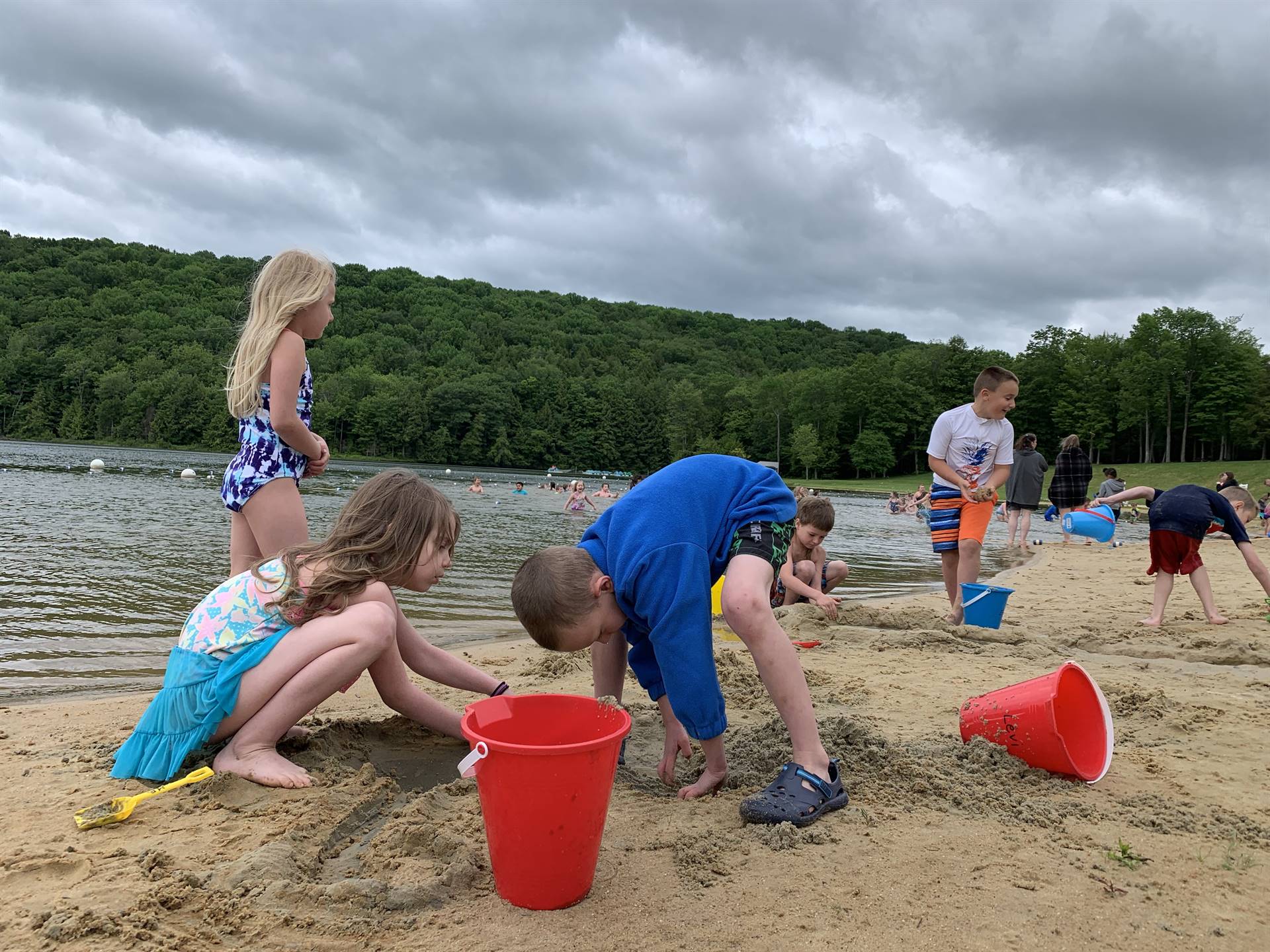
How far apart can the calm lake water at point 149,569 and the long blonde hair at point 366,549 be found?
2.25 metres

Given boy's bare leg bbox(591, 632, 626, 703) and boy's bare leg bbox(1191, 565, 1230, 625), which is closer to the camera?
boy's bare leg bbox(591, 632, 626, 703)

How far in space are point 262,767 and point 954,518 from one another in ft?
16.8

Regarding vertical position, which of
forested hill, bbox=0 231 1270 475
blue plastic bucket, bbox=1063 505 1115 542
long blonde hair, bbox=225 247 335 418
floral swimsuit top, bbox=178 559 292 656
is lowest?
blue plastic bucket, bbox=1063 505 1115 542

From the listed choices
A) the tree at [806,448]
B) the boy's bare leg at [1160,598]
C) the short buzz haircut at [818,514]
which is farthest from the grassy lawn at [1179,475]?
the short buzz haircut at [818,514]

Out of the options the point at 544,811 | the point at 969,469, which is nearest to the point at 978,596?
the point at 969,469

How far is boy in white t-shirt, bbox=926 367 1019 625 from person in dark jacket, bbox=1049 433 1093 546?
932 cm

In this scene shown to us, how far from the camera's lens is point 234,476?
3.38 m

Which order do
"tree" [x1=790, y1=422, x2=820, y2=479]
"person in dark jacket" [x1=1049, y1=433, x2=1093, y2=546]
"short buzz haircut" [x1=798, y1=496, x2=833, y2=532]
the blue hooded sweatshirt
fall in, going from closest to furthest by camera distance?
the blue hooded sweatshirt → "short buzz haircut" [x1=798, y1=496, x2=833, y2=532] → "person in dark jacket" [x1=1049, y1=433, x2=1093, y2=546] → "tree" [x1=790, y1=422, x2=820, y2=479]

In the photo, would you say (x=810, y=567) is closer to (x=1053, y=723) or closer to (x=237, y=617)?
(x=1053, y=723)

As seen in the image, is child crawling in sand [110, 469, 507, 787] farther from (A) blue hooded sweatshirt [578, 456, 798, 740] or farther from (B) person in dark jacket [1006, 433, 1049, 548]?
(B) person in dark jacket [1006, 433, 1049, 548]

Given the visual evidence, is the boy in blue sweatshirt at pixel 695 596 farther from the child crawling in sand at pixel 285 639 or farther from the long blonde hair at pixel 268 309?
the long blonde hair at pixel 268 309

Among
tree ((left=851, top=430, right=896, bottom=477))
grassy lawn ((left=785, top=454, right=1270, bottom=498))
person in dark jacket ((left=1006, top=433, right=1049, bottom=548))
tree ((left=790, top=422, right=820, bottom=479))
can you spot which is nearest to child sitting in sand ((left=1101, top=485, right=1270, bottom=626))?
person in dark jacket ((left=1006, top=433, right=1049, bottom=548))

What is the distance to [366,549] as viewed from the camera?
2.75m

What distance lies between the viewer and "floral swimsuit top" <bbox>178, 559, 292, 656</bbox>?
2.71 meters
